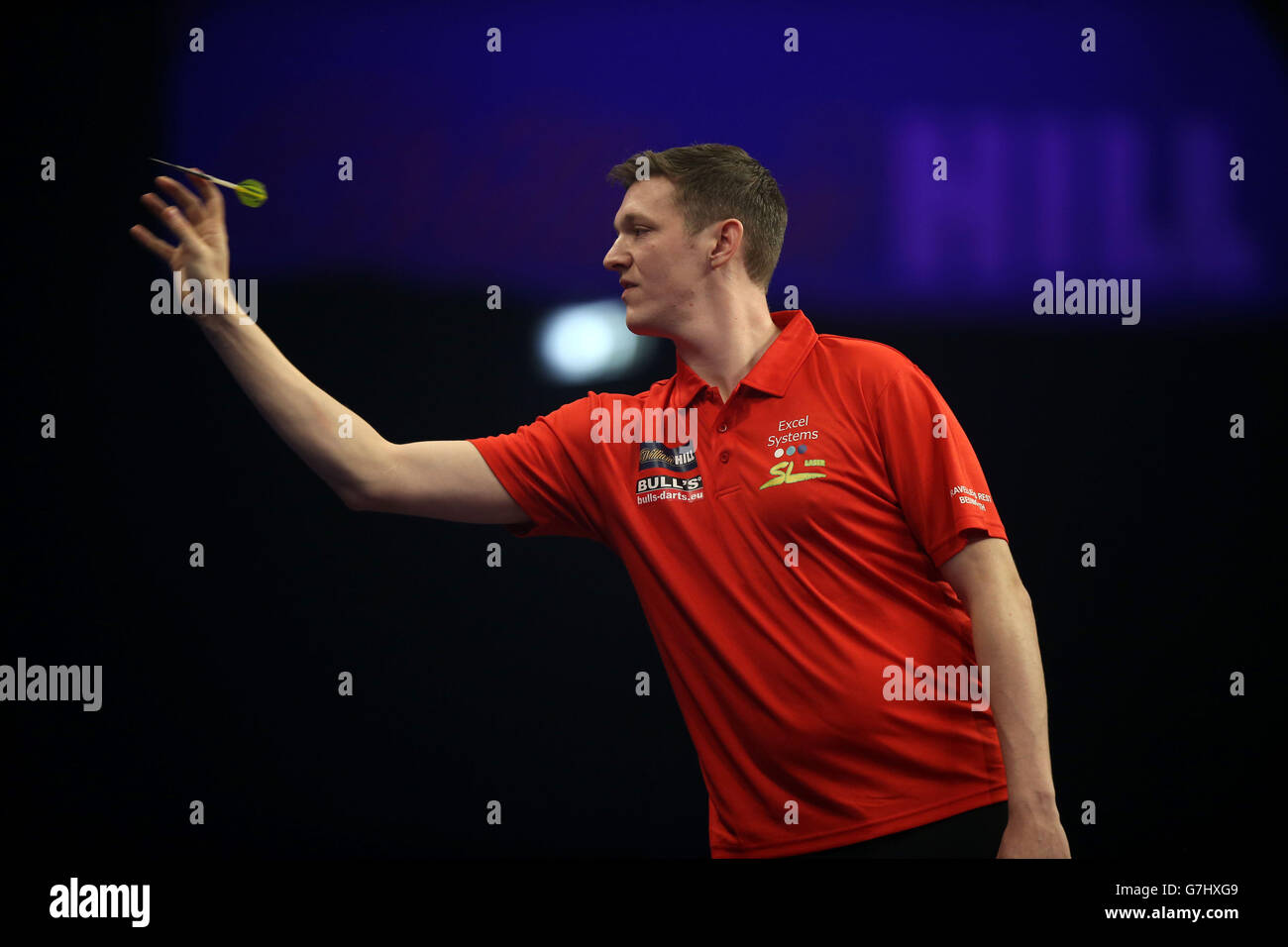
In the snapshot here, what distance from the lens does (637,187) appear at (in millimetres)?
2469

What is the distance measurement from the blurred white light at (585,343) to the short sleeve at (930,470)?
1.30m

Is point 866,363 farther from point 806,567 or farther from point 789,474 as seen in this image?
point 806,567

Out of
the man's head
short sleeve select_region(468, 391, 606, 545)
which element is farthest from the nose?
short sleeve select_region(468, 391, 606, 545)

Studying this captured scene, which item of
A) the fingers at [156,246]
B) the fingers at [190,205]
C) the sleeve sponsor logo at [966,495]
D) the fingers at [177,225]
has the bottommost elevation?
the sleeve sponsor logo at [966,495]

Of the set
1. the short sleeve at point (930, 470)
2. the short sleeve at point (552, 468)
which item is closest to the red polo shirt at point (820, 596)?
the short sleeve at point (930, 470)

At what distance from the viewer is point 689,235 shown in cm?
241

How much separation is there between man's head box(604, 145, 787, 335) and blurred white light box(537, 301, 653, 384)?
2.58ft

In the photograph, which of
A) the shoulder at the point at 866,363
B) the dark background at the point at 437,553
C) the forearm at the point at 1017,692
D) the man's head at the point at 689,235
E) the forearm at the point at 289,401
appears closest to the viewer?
the forearm at the point at 1017,692

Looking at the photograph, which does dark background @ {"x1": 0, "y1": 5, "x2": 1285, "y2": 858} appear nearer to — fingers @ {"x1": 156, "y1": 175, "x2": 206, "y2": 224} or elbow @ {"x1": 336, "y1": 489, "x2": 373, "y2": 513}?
elbow @ {"x1": 336, "y1": 489, "x2": 373, "y2": 513}

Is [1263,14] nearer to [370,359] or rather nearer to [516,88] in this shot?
[516,88]

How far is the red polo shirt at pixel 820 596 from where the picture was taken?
202 cm

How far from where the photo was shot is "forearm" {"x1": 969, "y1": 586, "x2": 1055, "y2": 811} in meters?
1.92

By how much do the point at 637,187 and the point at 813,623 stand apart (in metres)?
1.04

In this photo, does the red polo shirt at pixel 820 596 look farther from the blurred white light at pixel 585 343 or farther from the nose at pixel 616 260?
the blurred white light at pixel 585 343
